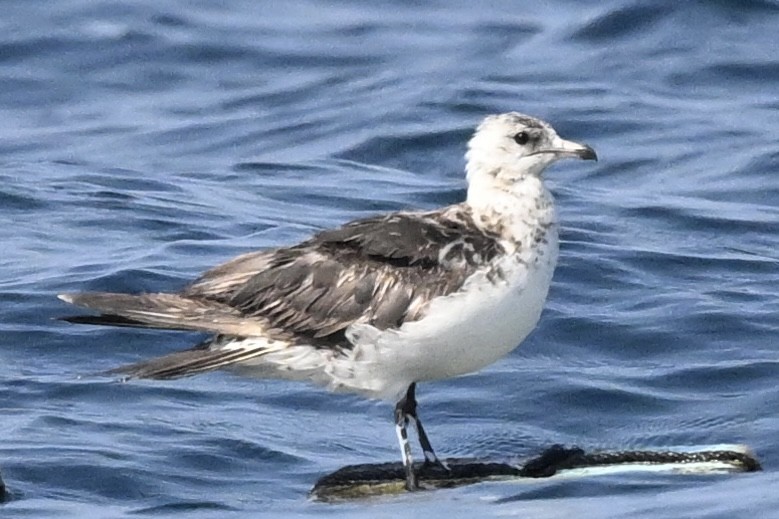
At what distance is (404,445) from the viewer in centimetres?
945

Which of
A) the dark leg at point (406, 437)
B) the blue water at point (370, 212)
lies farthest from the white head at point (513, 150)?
the blue water at point (370, 212)

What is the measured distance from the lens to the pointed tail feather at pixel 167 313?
9.27 meters

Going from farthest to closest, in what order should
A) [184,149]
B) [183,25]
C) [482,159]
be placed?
[183,25], [184,149], [482,159]

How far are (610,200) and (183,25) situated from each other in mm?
7469

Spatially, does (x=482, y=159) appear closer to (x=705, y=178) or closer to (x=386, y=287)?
(x=386, y=287)

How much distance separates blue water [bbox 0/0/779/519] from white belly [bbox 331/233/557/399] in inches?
22.7

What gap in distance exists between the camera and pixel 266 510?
959 centimetres

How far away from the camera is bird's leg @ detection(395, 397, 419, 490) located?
9.33 meters

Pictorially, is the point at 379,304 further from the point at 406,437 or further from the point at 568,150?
the point at 568,150

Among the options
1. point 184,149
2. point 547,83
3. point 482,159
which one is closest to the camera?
point 482,159

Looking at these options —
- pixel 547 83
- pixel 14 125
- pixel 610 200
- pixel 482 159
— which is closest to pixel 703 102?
pixel 547 83

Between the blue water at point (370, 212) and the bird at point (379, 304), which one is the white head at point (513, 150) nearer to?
the bird at point (379, 304)

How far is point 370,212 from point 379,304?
275 inches

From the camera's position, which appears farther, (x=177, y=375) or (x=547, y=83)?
(x=547, y=83)
